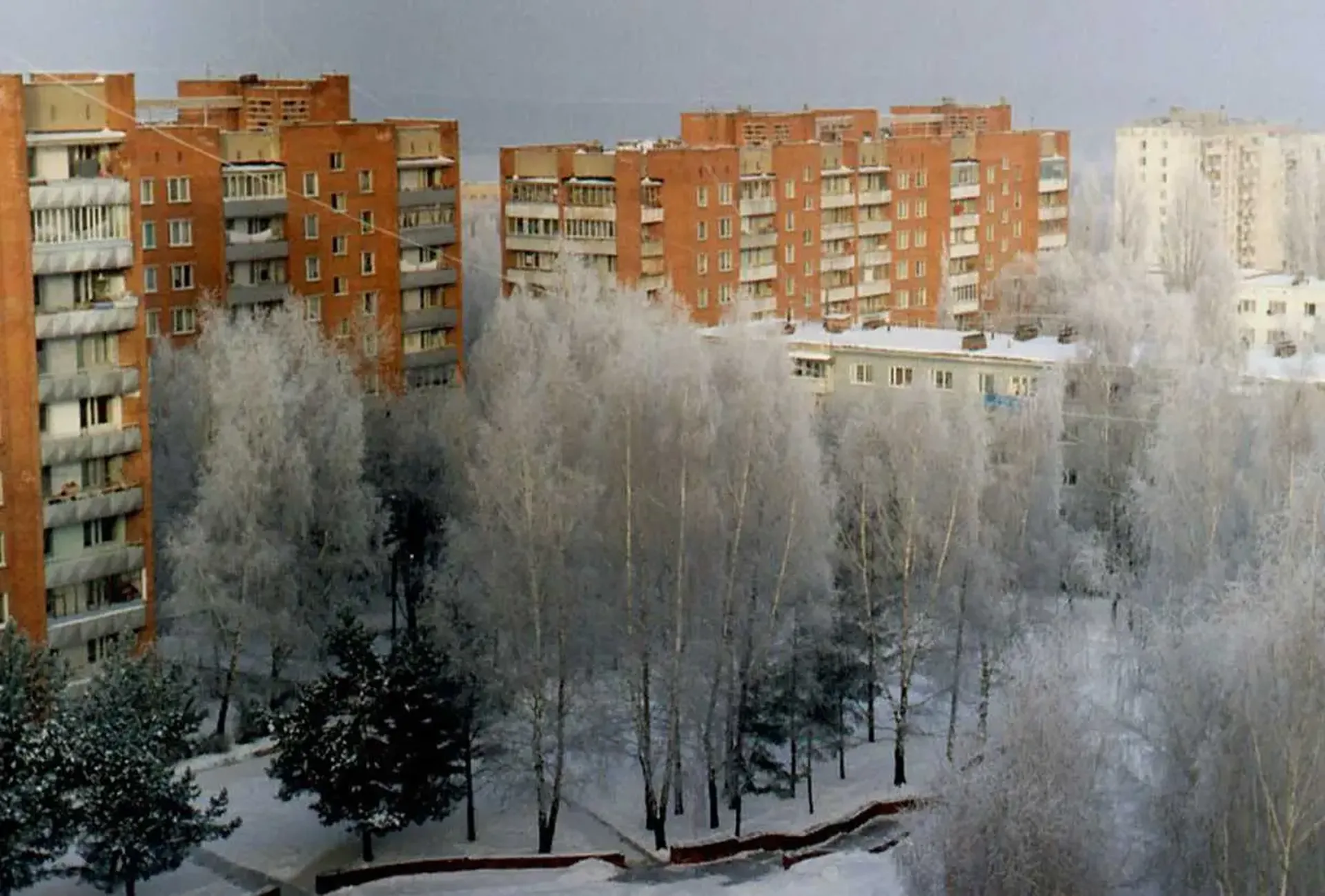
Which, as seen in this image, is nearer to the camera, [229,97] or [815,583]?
[815,583]

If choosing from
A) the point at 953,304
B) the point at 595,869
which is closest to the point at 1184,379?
the point at 595,869

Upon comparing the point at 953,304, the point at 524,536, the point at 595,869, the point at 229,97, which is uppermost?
the point at 229,97

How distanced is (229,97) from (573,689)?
736 centimetres

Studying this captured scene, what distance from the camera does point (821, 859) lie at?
21.3ft

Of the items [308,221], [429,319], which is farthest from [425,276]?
[308,221]

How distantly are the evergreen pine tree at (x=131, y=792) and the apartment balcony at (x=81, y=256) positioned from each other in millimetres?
1894

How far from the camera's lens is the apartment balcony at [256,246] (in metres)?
11.1

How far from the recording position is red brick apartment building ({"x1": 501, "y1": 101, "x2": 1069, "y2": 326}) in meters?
13.1

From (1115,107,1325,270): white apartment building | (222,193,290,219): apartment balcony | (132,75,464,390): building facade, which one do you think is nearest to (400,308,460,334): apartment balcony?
(132,75,464,390): building facade

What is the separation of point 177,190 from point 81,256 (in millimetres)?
3602

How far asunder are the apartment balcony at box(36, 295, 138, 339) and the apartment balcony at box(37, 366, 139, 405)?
0.16 metres

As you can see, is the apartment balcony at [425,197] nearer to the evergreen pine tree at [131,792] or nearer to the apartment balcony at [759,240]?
the apartment balcony at [759,240]

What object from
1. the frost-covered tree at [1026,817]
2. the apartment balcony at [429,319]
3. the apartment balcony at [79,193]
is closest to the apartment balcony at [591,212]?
the apartment balcony at [429,319]

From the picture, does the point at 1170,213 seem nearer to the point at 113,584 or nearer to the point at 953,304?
the point at 953,304
